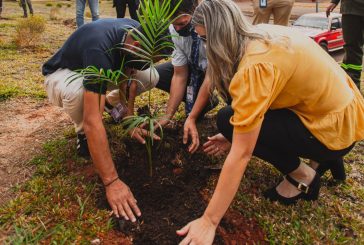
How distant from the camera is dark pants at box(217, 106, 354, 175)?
6.30 feet

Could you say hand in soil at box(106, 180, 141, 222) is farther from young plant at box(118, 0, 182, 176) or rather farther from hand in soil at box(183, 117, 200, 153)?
hand in soil at box(183, 117, 200, 153)

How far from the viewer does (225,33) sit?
155 cm

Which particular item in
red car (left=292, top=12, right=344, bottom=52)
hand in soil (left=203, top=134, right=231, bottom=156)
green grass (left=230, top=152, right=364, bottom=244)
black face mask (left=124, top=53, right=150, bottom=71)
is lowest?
red car (left=292, top=12, right=344, bottom=52)

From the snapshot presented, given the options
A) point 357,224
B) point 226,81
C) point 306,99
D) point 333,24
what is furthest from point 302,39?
point 333,24

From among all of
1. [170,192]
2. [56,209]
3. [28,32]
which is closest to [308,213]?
[170,192]

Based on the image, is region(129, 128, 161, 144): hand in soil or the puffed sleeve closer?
the puffed sleeve

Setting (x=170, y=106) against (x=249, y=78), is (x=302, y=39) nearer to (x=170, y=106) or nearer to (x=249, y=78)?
(x=249, y=78)

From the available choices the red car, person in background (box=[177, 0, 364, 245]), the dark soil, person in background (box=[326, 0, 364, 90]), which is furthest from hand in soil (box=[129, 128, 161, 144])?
the red car

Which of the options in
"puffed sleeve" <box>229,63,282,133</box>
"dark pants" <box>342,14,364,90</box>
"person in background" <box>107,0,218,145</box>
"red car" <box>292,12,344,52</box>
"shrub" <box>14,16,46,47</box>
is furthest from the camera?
"red car" <box>292,12,344,52</box>

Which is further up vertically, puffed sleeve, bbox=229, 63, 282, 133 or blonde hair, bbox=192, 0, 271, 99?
blonde hair, bbox=192, 0, 271, 99

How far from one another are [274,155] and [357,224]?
2.07ft

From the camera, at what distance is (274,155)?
6.68 feet

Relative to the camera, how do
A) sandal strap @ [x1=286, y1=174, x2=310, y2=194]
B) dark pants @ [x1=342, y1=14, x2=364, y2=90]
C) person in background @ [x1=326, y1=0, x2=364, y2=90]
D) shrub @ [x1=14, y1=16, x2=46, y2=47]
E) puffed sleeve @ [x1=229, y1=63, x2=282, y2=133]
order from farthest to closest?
shrub @ [x1=14, y1=16, x2=46, y2=47], dark pants @ [x1=342, y1=14, x2=364, y2=90], person in background @ [x1=326, y1=0, x2=364, y2=90], sandal strap @ [x1=286, y1=174, x2=310, y2=194], puffed sleeve @ [x1=229, y1=63, x2=282, y2=133]

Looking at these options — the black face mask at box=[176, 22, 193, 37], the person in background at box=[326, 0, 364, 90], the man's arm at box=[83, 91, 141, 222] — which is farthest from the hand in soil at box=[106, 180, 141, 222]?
the person in background at box=[326, 0, 364, 90]
